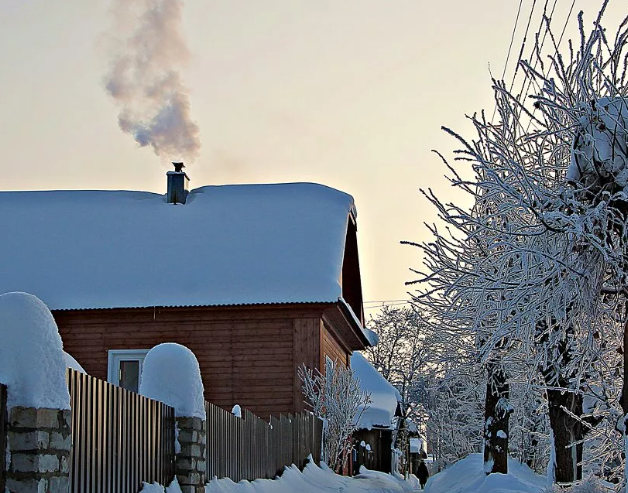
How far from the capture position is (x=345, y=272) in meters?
29.0

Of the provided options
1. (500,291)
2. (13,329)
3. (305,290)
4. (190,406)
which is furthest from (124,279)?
(13,329)

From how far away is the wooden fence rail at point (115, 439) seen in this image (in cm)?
719

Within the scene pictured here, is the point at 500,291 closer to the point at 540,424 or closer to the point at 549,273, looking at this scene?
the point at 549,273

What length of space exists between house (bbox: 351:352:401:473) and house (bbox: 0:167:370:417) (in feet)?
36.5

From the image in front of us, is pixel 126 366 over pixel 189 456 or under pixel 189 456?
over

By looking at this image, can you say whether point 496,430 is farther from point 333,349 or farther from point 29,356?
point 29,356

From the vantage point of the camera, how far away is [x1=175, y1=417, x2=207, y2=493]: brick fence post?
1009 centimetres

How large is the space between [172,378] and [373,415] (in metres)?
28.3

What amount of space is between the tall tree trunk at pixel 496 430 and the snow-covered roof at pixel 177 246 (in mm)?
4484

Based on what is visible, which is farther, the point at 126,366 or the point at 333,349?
the point at 333,349

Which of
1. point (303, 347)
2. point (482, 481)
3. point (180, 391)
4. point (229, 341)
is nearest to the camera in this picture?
point (180, 391)

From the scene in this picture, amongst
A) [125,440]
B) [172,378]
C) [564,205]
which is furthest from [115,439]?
[564,205]

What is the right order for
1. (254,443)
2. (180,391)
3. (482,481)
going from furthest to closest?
(482,481) → (254,443) → (180,391)

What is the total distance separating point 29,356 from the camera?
619 centimetres
